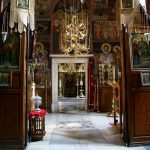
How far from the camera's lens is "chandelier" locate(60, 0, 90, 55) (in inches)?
497

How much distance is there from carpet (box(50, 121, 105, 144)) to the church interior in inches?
15.4

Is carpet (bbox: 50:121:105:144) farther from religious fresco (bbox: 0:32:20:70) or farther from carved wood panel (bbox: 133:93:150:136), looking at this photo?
religious fresco (bbox: 0:32:20:70)

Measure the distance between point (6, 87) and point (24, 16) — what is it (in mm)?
1713

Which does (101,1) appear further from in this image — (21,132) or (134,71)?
(21,132)

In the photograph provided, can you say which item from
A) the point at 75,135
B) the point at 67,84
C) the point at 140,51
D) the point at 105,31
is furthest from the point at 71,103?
the point at 140,51

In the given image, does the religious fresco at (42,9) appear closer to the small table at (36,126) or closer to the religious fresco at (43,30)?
the religious fresco at (43,30)

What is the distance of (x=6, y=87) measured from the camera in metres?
5.80

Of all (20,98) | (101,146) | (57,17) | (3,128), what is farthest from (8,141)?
(57,17)

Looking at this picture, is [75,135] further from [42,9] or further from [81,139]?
[42,9]

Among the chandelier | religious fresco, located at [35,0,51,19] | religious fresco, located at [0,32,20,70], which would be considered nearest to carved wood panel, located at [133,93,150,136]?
religious fresco, located at [0,32,20,70]

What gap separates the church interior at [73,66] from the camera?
5.87 m

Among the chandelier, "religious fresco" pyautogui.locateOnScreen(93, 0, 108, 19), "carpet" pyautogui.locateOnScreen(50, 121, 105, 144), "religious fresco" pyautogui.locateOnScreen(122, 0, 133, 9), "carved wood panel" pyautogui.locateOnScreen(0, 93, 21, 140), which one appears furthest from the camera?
"religious fresco" pyautogui.locateOnScreen(93, 0, 108, 19)

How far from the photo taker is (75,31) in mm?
12523

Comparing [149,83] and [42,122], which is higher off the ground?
[149,83]
